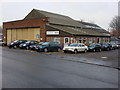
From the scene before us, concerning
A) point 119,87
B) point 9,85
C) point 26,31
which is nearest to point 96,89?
point 119,87

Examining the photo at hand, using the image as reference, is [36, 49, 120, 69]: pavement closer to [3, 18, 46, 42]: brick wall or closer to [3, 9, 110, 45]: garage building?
[3, 9, 110, 45]: garage building

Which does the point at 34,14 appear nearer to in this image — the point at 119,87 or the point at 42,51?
the point at 42,51

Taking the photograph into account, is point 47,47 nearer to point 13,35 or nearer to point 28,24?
point 28,24

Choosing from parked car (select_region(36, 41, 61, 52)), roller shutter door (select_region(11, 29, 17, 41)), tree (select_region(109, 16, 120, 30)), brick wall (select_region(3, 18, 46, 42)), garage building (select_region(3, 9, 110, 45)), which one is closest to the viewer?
parked car (select_region(36, 41, 61, 52))

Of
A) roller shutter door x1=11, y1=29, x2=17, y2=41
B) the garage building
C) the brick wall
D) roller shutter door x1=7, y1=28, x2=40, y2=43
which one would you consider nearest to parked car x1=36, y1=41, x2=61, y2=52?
the garage building

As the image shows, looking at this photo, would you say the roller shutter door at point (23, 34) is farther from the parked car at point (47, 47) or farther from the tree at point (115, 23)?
the tree at point (115, 23)

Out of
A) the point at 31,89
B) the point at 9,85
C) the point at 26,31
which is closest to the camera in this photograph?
the point at 31,89

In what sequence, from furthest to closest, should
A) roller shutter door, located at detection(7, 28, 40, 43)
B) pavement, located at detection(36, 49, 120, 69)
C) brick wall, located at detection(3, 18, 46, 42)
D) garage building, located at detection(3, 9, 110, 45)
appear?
roller shutter door, located at detection(7, 28, 40, 43), brick wall, located at detection(3, 18, 46, 42), garage building, located at detection(3, 9, 110, 45), pavement, located at detection(36, 49, 120, 69)

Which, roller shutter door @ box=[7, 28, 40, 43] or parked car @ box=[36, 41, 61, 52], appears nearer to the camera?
parked car @ box=[36, 41, 61, 52]

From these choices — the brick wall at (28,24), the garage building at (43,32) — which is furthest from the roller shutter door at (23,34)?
the brick wall at (28,24)

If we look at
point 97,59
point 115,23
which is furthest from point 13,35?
point 115,23

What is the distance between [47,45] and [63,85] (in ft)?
52.6

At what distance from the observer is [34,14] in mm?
39906

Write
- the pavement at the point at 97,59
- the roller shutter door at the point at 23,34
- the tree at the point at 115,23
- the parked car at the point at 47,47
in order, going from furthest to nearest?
1. the tree at the point at 115,23
2. the roller shutter door at the point at 23,34
3. the parked car at the point at 47,47
4. the pavement at the point at 97,59
